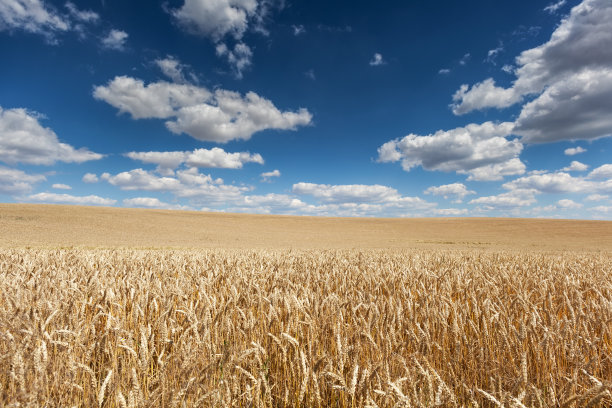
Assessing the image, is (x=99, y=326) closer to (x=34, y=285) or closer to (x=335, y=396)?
(x=34, y=285)

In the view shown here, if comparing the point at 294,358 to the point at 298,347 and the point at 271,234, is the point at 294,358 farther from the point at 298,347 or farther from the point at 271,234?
the point at 271,234

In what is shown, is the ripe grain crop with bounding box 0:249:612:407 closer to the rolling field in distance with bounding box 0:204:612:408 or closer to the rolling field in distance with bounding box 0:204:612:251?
the rolling field in distance with bounding box 0:204:612:408

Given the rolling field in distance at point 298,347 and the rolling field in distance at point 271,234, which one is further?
the rolling field in distance at point 271,234

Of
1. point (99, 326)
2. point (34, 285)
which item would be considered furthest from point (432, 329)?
point (34, 285)

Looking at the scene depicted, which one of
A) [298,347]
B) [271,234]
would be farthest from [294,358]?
[271,234]

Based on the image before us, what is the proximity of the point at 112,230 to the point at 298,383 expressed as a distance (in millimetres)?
37546

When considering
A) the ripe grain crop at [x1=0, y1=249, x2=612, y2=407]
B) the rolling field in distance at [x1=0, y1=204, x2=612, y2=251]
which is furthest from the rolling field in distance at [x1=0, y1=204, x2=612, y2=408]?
the rolling field in distance at [x1=0, y1=204, x2=612, y2=251]

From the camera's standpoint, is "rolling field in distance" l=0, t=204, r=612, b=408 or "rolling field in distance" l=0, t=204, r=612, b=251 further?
"rolling field in distance" l=0, t=204, r=612, b=251

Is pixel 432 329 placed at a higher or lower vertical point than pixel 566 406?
lower

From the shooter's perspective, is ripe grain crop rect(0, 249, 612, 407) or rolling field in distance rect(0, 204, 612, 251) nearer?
ripe grain crop rect(0, 249, 612, 407)

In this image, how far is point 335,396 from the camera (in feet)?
5.99

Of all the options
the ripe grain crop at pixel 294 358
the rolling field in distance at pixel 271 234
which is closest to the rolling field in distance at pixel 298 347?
the ripe grain crop at pixel 294 358

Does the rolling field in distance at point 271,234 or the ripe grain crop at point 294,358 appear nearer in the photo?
the ripe grain crop at point 294,358

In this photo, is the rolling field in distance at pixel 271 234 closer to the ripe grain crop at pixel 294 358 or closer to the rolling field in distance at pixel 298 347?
the rolling field in distance at pixel 298 347
